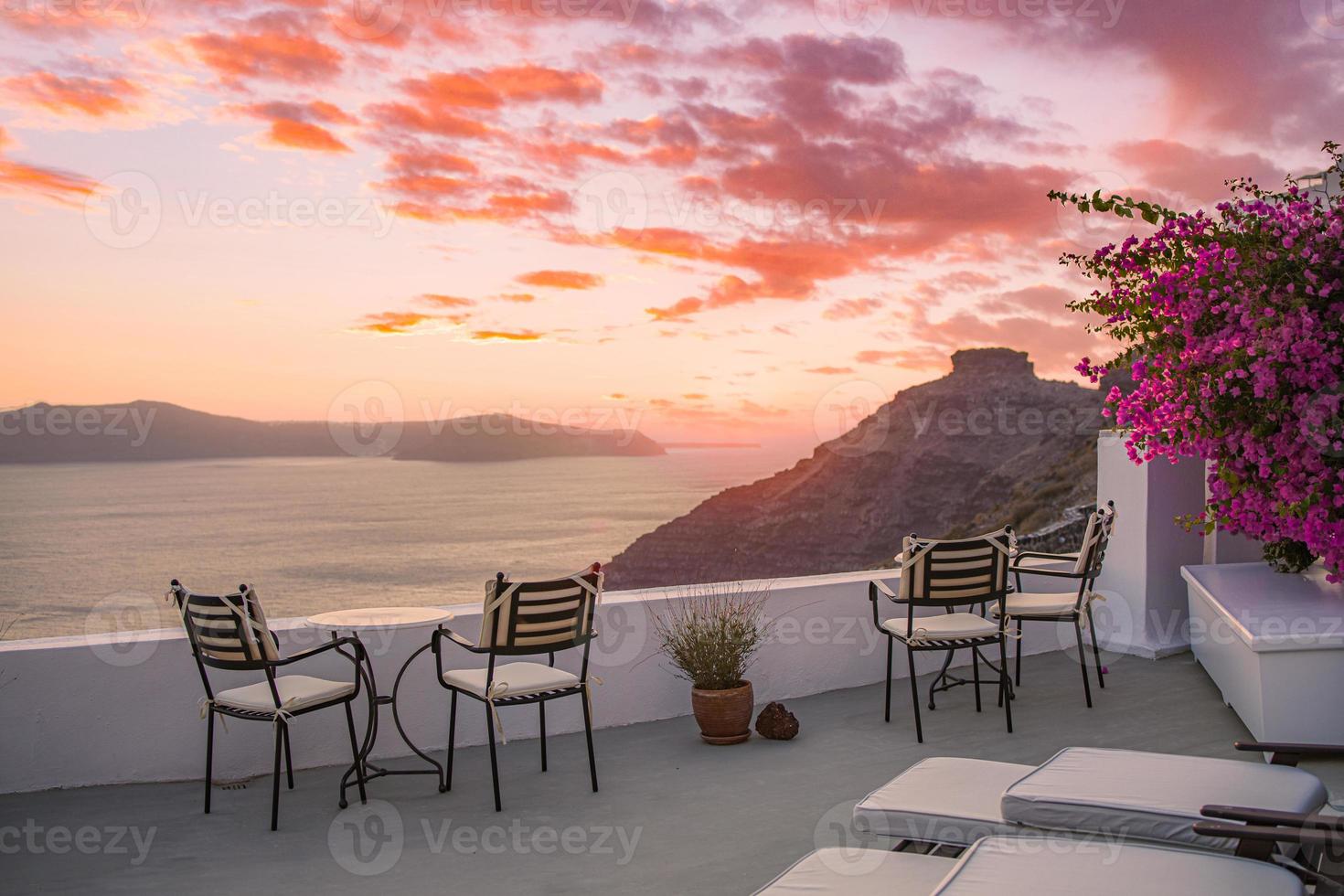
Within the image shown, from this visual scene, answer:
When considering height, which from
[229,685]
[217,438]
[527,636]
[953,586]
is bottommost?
[229,685]

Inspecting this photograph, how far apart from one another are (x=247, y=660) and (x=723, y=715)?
225 centimetres

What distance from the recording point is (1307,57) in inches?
321

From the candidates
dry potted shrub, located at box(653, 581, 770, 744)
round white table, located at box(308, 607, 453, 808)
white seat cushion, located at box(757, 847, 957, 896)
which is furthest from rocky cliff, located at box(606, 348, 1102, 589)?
white seat cushion, located at box(757, 847, 957, 896)

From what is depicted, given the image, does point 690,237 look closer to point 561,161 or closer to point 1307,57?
point 561,161

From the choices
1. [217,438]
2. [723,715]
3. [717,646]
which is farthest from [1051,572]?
[217,438]

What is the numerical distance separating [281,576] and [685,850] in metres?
64.3

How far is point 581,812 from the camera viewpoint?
13.6ft

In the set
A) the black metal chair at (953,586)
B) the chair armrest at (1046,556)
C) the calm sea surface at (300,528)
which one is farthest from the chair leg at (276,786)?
the calm sea surface at (300,528)

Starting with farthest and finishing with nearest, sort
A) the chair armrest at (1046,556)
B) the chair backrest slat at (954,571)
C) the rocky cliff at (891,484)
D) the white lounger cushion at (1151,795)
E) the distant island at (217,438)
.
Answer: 1. the rocky cliff at (891,484)
2. the distant island at (217,438)
3. the chair armrest at (1046,556)
4. the chair backrest slat at (954,571)
5. the white lounger cushion at (1151,795)

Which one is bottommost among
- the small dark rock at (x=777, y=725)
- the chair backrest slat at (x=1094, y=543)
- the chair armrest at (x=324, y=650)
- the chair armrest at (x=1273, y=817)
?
the small dark rock at (x=777, y=725)

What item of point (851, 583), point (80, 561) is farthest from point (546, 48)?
point (80, 561)

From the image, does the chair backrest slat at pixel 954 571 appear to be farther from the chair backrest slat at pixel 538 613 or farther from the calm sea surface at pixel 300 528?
the calm sea surface at pixel 300 528

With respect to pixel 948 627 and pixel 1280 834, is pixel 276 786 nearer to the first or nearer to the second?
pixel 948 627

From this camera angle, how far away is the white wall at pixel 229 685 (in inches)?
173
